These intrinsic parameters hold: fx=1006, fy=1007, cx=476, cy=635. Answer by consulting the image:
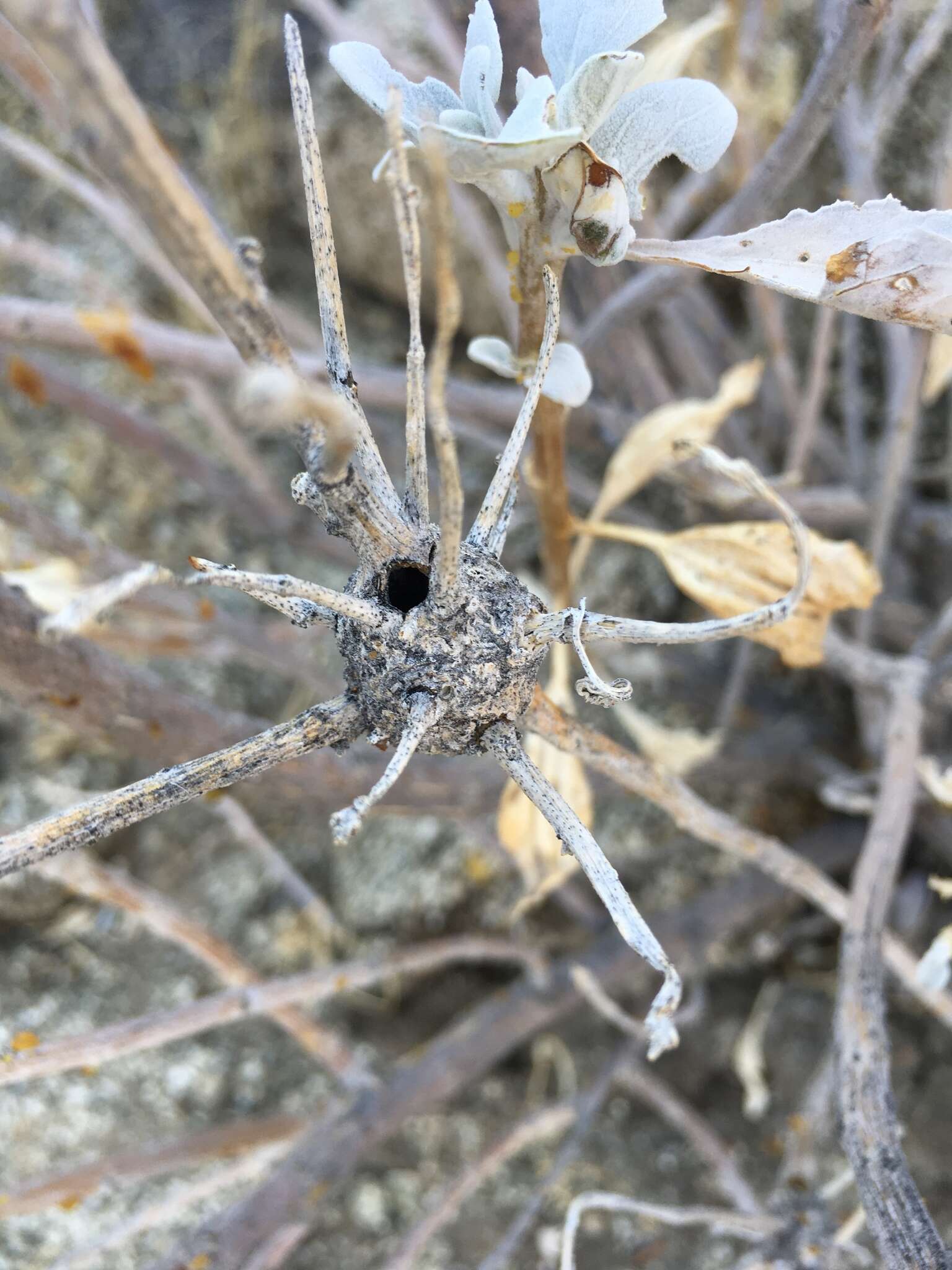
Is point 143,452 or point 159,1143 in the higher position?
point 143,452

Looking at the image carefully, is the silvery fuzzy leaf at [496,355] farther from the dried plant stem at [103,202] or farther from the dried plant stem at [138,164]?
the dried plant stem at [103,202]

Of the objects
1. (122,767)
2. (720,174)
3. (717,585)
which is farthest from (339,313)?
(122,767)

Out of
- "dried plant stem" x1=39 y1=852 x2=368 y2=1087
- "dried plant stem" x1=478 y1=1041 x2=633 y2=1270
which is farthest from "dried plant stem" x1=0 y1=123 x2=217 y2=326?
"dried plant stem" x1=478 y1=1041 x2=633 y2=1270

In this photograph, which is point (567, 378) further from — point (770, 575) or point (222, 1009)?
point (222, 1009)

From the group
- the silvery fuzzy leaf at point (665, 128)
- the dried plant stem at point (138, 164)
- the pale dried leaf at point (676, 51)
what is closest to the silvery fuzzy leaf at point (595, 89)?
the silvery fuzzy leaf at point (665, 128)

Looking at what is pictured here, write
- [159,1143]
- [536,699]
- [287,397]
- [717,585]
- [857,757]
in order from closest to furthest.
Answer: [287,397], [536,699], [717,585], [159,1143], [857,757]

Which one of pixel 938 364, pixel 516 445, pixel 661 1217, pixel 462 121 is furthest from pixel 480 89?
pixel 661 1217

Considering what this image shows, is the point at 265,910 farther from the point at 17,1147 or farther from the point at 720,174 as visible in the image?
the point at 720,174
